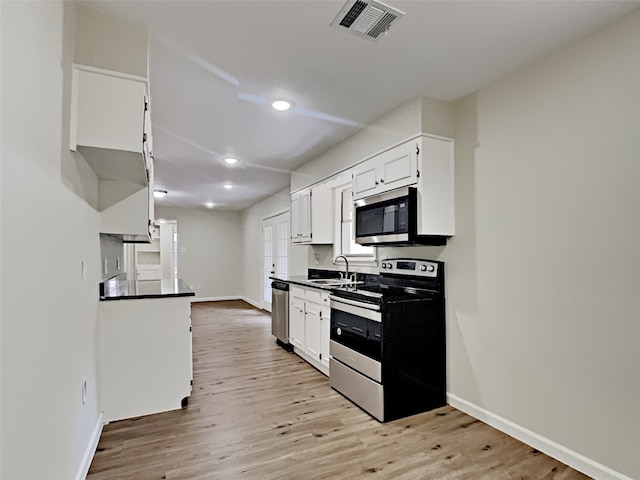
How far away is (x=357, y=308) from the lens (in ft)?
9.48

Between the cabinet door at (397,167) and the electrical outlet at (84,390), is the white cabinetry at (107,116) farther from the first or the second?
the cabinet door at (397,167)

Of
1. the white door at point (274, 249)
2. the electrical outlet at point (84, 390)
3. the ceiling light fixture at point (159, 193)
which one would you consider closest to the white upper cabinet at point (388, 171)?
the electrical outlet at point (84, 390)

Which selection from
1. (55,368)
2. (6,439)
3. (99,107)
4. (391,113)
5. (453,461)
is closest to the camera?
(6,439)

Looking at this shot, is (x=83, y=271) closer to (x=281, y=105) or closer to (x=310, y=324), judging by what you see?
(x=281, y=105)

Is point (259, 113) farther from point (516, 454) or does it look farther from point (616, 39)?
point (516, 454)

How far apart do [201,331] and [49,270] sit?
450cm

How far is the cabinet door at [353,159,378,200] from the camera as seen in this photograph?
327cm

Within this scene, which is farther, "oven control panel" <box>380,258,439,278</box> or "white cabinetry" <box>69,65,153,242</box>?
"oven control panel" <box>380,258,439,278</box>

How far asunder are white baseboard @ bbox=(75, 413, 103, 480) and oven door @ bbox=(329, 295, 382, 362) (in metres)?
1.86

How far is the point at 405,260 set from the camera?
10.5 feet

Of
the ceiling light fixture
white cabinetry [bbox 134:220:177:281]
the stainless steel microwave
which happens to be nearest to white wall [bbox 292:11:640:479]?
the stainless steel microwave

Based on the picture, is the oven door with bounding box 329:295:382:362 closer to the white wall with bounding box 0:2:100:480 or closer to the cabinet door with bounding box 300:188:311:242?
the cabinet door with bounding box 300:188:311:242

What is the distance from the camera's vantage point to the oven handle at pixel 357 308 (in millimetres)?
2673

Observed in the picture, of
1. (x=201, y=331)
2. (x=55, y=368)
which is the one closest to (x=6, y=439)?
(x=55, y=368)
